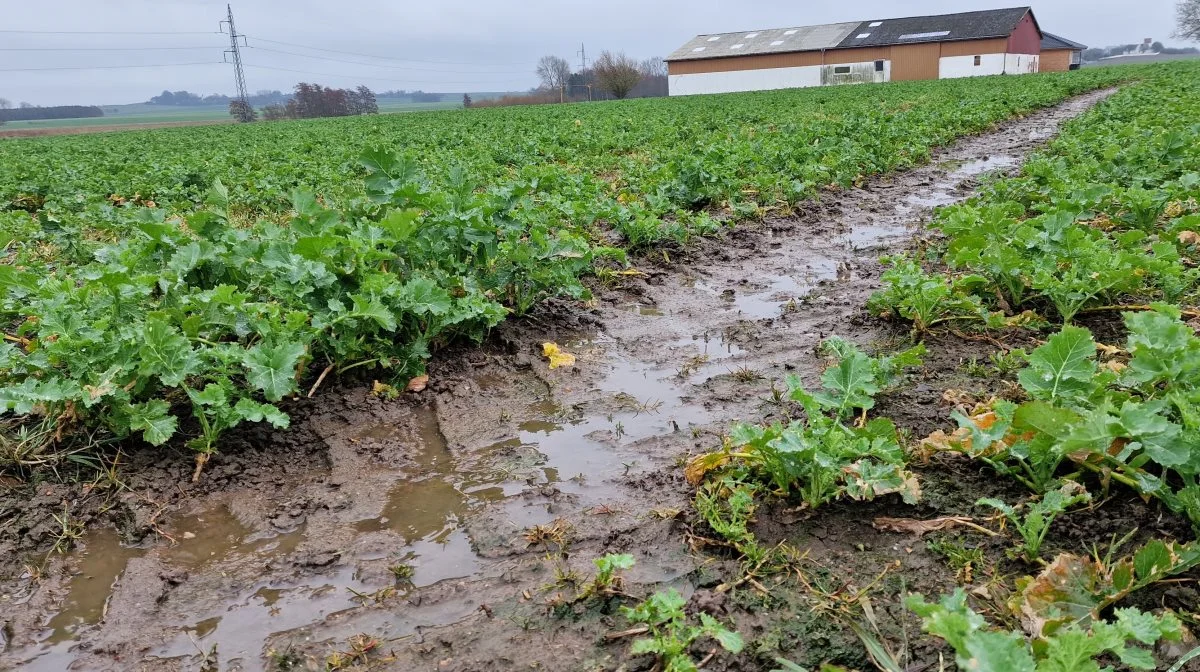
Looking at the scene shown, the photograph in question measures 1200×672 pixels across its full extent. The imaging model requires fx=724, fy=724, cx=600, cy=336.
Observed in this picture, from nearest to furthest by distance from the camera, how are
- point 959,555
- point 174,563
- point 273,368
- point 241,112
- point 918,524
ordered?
point 959,555 < point 918,524 < point 174,563 < point 273,368 < point 241,112

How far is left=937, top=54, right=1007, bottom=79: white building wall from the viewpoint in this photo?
56250 millimetres

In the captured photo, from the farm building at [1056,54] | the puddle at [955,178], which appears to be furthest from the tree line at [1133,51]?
the puddle at [955,178]

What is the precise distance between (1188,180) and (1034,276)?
3521 millimetres

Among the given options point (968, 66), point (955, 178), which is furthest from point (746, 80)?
point (955, 178)

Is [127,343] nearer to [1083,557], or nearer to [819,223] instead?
[1083,557]

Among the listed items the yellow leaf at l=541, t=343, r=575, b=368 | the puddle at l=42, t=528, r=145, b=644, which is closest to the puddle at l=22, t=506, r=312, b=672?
the puddle at l=42, t=528, r=145, b=644

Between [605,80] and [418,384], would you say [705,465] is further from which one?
[605,80]

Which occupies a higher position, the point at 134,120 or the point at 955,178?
the point at 134,120

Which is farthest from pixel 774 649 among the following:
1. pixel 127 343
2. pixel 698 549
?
pixel 127 343

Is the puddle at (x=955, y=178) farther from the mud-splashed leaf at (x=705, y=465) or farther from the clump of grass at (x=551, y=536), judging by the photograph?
the clump of grass at (x=551, y=536)

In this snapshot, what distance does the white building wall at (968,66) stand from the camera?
5625 cm

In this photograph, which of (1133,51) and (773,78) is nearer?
A: (773,78)

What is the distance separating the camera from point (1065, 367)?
2.83 m

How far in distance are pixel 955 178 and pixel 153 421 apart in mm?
11021
